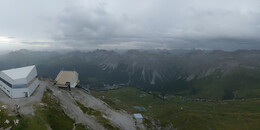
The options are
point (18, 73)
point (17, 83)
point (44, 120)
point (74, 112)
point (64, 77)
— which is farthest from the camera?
point (64, 77)

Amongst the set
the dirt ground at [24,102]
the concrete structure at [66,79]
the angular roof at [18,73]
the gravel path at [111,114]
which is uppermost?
the angular roof at [18,73]

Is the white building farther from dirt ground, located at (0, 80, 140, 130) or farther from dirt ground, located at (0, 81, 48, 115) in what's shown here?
dirt ground, located at (0, 80, 140, 130)

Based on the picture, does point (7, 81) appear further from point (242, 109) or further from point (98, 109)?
point (242, 109)

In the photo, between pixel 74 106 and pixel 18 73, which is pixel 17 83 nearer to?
pixel 18 73

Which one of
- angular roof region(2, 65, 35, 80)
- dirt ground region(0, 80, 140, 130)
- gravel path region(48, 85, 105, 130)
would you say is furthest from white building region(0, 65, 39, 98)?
gravel path region(48, 85, 105, 130)

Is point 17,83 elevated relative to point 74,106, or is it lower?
elevated

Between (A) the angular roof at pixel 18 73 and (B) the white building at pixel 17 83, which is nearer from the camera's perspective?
(B) the white building at pixel 17 83

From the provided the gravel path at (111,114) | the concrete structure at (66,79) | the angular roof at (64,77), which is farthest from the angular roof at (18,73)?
the gravel path at (111,114)

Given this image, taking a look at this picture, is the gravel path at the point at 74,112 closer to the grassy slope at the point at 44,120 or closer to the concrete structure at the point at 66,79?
the grassy slope at the point at 44,120

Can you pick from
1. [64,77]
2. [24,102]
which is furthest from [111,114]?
[64,77]

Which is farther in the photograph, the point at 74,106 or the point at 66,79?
the point at 66,79

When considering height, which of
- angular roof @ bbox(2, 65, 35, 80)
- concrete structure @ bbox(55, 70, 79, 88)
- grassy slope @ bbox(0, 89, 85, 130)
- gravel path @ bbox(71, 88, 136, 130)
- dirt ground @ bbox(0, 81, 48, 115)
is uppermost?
angular roof @ bbox(2, 65, 35, 80)
